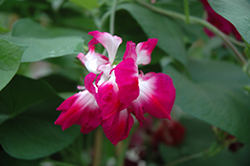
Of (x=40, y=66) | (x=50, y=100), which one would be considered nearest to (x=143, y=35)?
(x=50, y=100)

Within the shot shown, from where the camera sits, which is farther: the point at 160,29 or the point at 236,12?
the point at 160,29

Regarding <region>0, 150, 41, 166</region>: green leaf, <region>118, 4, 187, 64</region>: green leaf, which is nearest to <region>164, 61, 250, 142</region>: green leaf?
<region>118, 4, 187, 64</region>: green leaf

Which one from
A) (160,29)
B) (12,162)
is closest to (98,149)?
(12,162)

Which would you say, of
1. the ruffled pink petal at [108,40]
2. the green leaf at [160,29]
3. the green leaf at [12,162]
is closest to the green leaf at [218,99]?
the green leaf at [160,29]

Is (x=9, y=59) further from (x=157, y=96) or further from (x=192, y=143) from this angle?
(x=192, y=143)

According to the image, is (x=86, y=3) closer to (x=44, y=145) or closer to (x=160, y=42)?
(x=160, y=42)

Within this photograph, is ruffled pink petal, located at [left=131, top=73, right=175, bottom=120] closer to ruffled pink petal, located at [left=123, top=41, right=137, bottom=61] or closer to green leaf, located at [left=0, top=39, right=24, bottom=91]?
ruffled pink petal, located at [left=123, top=41, right=137, bottom=61]

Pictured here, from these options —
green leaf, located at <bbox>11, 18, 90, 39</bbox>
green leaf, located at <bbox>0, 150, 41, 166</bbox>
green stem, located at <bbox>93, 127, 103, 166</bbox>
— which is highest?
green leaf, located at <bbox>11, 18, 90, 39</bbox>
